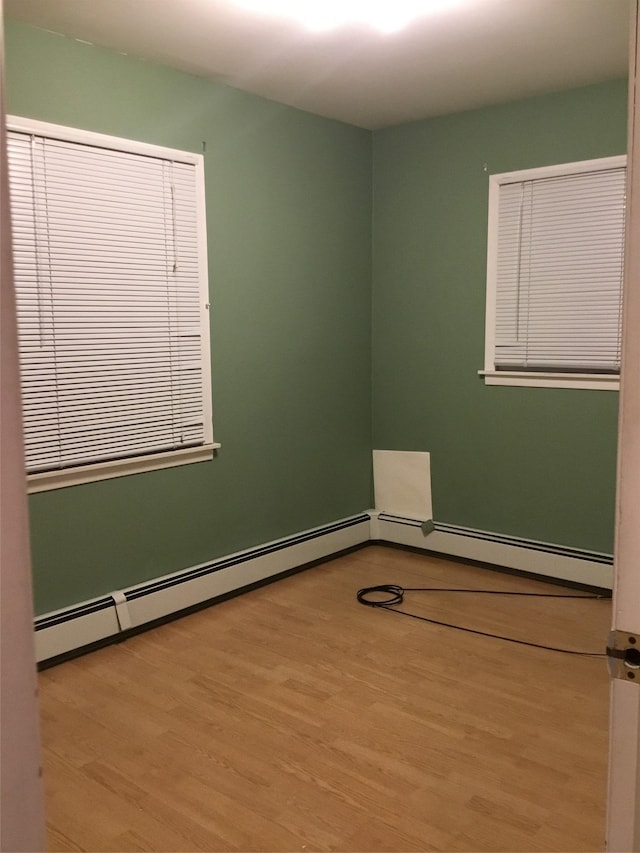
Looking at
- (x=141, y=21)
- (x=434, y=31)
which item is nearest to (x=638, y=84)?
(x=434, y=31)

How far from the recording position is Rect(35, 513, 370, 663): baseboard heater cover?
9.90 ft

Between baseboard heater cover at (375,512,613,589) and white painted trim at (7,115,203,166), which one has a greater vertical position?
white painted trim at (7,115,203,166)

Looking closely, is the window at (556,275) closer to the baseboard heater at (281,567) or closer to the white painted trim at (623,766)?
the baseboard heater at (281,567)

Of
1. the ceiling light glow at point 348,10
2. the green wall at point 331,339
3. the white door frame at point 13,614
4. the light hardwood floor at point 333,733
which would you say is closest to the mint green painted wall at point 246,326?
the green wall at point 331,339

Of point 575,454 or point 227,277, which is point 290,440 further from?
point 575,454

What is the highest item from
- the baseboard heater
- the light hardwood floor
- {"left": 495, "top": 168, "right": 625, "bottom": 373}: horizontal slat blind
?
{"left": 495, "top": 168, "right": 625, "bottom": 373}: horizontal slat blind

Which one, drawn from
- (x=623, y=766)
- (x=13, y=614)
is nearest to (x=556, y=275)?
(x=623, y=766)

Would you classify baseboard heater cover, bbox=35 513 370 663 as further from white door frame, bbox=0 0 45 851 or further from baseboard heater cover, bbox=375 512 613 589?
white door frame, bbox=0 0 45 851

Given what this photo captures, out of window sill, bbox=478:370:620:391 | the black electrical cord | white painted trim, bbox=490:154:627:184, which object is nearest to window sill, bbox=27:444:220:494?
the black electrical cord

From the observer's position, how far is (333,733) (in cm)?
250

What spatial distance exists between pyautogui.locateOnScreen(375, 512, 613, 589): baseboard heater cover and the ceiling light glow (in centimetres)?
261

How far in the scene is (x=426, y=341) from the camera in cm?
429

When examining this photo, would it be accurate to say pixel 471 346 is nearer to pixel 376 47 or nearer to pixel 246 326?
pixel 246 326

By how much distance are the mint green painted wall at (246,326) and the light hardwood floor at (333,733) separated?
1.58 feet
